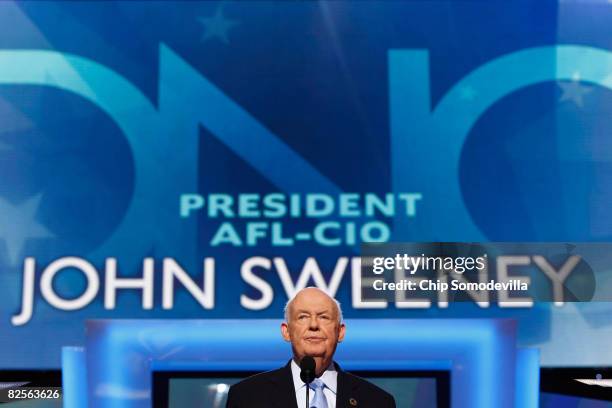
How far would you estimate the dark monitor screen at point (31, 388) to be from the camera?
4.22m

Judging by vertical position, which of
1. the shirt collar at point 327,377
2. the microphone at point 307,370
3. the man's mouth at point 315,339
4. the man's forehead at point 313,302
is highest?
the man's forehead at point 313,302

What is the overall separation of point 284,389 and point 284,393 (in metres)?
0.01

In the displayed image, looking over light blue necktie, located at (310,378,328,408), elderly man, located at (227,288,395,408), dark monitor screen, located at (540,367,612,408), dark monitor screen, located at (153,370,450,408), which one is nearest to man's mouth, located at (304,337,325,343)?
elderly man, located at (227,288,395,408)

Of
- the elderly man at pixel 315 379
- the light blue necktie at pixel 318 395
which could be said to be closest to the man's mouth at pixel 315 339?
the elderly man at pixel 315 379

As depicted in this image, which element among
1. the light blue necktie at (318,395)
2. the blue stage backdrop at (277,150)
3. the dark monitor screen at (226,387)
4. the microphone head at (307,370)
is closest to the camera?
the microphone head at (307,370)

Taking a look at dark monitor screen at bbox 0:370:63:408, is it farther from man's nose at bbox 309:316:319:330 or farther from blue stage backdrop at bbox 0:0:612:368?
man's nose at bbox 309:316:319:330

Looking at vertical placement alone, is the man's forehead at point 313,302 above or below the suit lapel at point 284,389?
above

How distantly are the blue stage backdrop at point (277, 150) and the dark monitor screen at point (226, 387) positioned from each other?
0.30 m

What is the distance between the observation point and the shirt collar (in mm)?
2280

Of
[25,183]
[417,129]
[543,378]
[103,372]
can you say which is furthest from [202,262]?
[543,378]

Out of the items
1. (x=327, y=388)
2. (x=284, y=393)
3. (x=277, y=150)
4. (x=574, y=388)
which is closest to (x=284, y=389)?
(x=284, y=393)

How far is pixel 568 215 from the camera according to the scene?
14.6ft

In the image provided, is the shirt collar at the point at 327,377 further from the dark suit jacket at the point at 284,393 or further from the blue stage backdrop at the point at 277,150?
the blue stage backdrop at the point at 277,150

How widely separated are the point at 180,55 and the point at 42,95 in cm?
76
